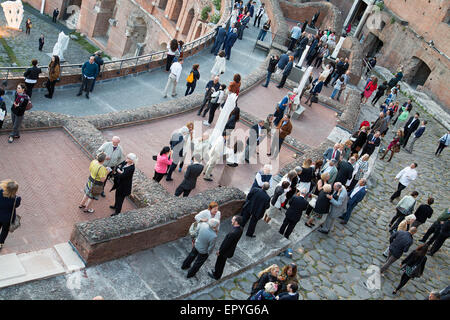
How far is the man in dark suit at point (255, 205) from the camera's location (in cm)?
988

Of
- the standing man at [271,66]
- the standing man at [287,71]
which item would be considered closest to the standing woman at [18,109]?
the standing man at [271,66]

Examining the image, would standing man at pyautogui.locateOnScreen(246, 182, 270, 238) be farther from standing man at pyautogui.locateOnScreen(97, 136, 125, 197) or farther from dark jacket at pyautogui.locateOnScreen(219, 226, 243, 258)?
standing man at pyautogui.locateOnScreen(97, 136, 125, 197)

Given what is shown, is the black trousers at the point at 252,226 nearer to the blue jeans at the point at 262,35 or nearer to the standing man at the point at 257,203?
the standing man at the point at 257,203

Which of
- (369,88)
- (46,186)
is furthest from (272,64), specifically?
(46,186)

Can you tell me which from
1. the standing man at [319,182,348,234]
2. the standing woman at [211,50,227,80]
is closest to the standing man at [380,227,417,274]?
the standing man at [319,182,348,234]

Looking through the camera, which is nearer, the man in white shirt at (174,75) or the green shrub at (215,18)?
the man in white shirt at (174,75)

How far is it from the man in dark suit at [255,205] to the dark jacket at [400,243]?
3212 millimetres

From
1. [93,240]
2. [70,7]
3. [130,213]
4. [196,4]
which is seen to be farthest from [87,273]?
[70,7]

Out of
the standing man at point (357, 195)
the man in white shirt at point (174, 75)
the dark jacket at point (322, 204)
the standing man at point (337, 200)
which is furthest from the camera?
the man in white shirt at point (174, 75)

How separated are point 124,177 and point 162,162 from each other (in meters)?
1.57

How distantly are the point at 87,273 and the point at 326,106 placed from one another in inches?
569

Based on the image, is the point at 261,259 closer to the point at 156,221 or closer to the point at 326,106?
the point at 156,221

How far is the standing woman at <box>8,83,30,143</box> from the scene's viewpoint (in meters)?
10.6

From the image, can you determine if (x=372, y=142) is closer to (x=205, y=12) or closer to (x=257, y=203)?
(x=257, y=203)
